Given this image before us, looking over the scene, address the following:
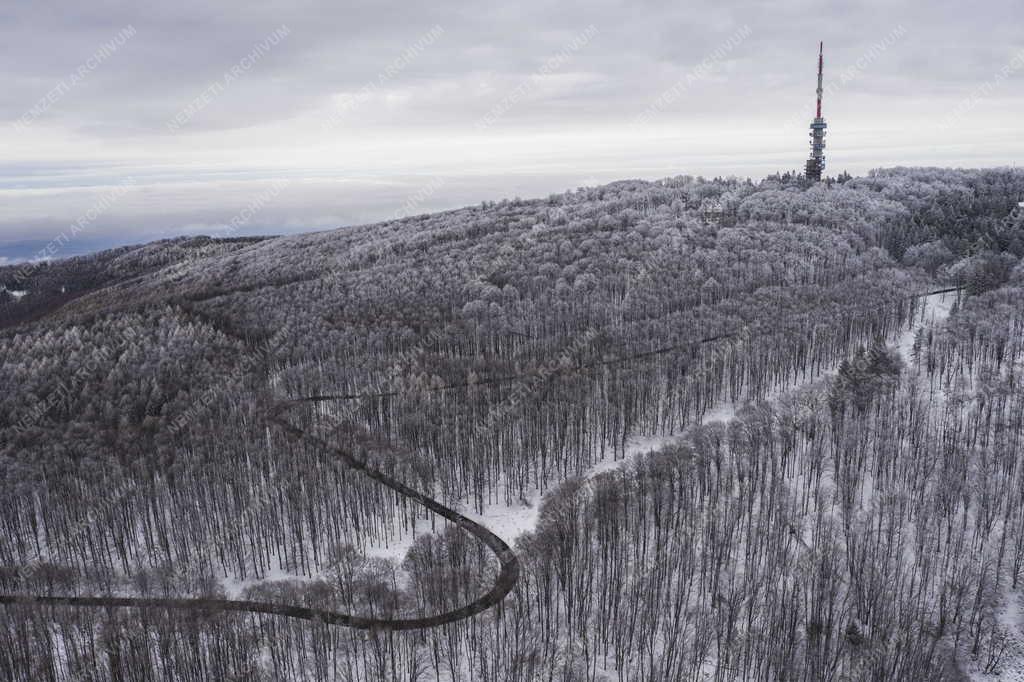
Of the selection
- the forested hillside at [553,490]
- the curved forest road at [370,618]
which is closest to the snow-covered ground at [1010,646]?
the forested hillside at [553,490]

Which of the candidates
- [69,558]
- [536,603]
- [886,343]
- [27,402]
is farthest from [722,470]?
[27,402]

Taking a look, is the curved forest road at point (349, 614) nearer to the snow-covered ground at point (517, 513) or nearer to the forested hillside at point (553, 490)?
the forested hillside at point (553, 490)

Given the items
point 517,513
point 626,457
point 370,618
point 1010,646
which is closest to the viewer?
point 1010,646

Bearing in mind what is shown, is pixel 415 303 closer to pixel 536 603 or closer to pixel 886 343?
pixel 886 343

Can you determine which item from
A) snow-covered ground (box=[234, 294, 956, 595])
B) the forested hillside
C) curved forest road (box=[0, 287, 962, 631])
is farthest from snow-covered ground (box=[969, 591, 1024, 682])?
snow-covered ground (box=[234, 294, 956, 595])

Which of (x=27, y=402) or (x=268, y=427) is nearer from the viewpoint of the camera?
(x=268, y=427)

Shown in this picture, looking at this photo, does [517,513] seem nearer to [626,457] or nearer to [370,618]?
[626,457]

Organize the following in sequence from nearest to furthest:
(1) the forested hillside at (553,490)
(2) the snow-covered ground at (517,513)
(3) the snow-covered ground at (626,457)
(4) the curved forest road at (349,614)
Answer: (1) the forested hillside at (553,490), (4) the curved forest road at (349,614), (2) the snow-covered ground at (517,513), (3) the snow-covered ground at (626,457)

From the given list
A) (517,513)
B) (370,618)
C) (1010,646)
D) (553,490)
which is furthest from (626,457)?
(1010,646)

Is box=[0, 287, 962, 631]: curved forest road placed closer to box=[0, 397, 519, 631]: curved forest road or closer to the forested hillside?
box=[0, 397, 519, 631]: curved forest road
